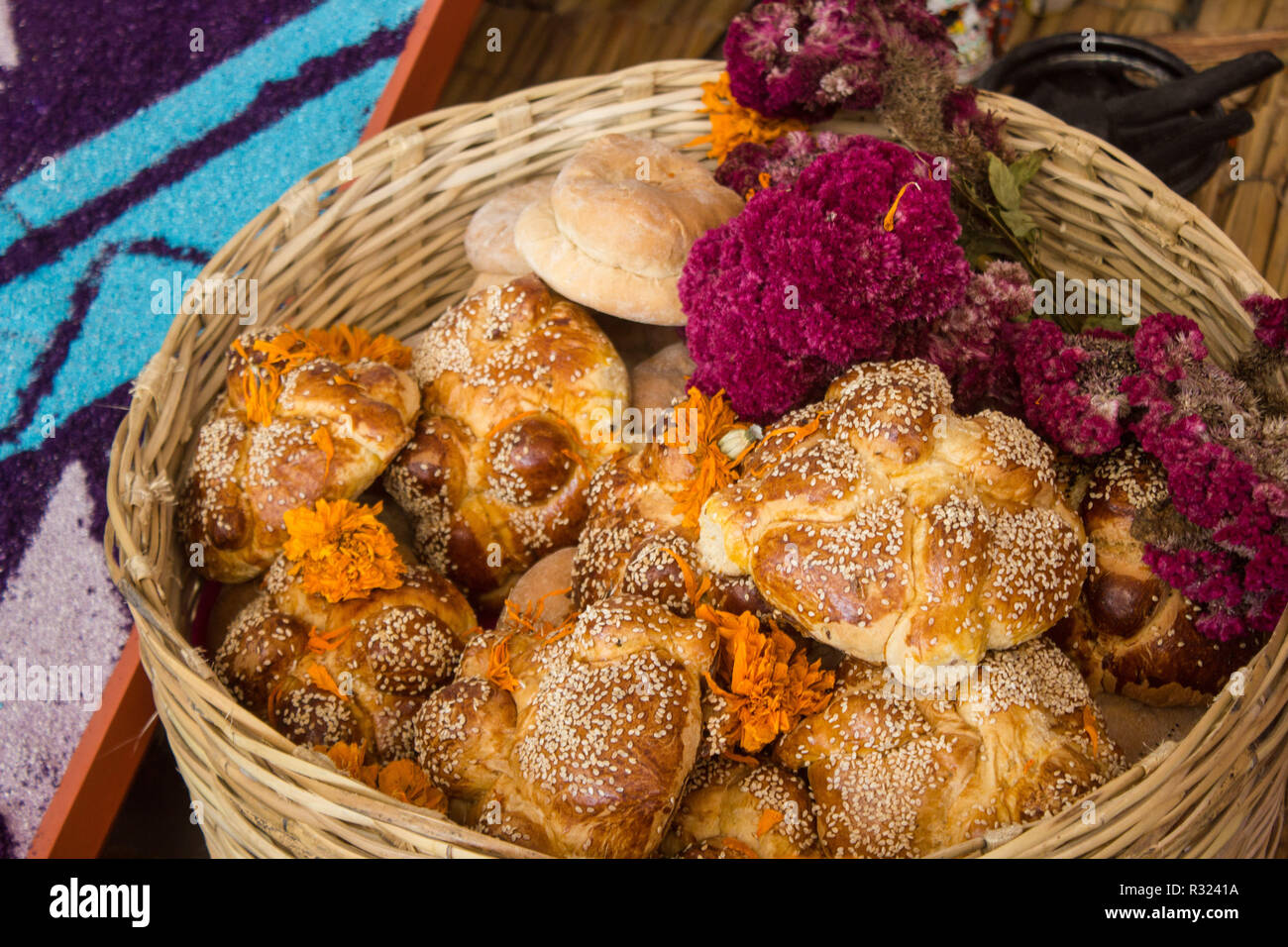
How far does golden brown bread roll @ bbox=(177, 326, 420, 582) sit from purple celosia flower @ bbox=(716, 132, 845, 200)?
74 centimetres

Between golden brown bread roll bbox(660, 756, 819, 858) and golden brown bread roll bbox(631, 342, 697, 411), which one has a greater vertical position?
golden brown bread roll bbox(631, 342, 697, 411)

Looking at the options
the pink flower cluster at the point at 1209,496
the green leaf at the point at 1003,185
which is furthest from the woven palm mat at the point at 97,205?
the pink flower cluster at the point at 1209,496

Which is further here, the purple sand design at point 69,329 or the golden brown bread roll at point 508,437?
the purple sand design at point 69,329

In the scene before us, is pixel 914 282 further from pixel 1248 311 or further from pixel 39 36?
pixel 39 36

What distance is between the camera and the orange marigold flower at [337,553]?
1.73 metres

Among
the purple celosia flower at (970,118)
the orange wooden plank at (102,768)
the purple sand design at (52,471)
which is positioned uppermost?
the purple celosia flower at (970,118)

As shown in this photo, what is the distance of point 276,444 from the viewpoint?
1.80 meters

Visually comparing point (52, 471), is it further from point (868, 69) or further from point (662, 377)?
point (868, 69)

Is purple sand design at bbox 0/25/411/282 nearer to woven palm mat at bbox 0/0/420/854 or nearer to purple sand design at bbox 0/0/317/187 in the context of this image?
woven palm mat at bbox 0/0/420/854

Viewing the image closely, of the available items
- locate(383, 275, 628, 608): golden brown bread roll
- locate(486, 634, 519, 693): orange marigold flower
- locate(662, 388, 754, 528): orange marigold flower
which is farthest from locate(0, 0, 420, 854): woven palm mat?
locate(662, 388, 754, 528): orange marigold flower

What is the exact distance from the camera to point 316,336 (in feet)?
6.63

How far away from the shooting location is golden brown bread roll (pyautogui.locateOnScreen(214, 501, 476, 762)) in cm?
169

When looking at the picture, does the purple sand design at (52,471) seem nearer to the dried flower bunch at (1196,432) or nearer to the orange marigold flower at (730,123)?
the orange marigold flower at (730,123)
